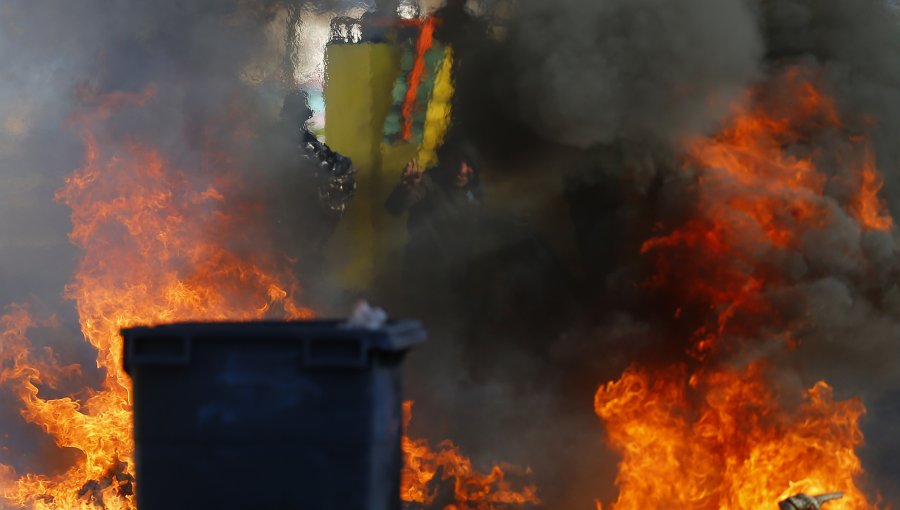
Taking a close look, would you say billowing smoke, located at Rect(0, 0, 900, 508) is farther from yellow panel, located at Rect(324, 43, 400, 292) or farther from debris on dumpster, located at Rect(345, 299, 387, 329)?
debris on dumpster, located at Rect(345, 299, 387, 329)

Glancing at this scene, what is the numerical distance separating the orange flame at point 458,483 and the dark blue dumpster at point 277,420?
380 centimetres

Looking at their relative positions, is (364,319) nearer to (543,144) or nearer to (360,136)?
(543,144)

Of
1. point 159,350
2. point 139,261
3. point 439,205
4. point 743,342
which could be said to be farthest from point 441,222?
point 159,350

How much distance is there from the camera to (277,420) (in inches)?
203

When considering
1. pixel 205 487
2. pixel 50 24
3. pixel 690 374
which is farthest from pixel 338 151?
pixel 205 487

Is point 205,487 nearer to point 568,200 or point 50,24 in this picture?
point 568,200

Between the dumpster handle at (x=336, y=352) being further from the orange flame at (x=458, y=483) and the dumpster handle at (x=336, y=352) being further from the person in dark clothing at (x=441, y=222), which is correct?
the person in dark clothing at (x=441, y=222)

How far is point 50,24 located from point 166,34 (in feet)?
3.93

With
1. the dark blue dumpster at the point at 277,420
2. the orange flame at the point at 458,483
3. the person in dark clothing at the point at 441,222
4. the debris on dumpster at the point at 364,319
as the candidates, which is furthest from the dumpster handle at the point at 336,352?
the person in dark clothing at the point at 441,222

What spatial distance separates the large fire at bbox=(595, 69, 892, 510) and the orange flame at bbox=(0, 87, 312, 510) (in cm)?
381

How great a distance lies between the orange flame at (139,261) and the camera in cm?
983

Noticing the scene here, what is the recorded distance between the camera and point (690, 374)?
8.73 m

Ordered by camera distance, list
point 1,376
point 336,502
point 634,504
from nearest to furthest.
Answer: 1. point 336,502
2. point 634,504
3. point 1,376

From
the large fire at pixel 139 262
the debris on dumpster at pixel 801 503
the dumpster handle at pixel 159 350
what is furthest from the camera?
the large fire at pixel 139 262
